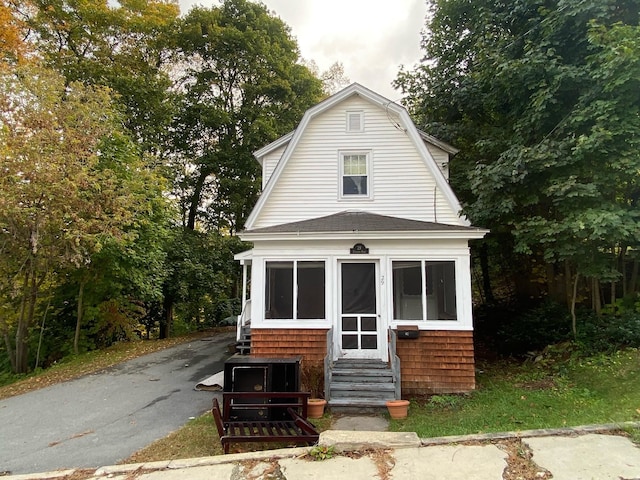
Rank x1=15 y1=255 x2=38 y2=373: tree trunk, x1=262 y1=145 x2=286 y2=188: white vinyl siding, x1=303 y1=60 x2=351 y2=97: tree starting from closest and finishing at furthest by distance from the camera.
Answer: x1=262 y1=145 x2=286 y2=188: white vinyl siding → x1=15 y1=255 x2=38 y2=373: tree trunk → x1=303 y1=60 x2=351 y2=97: tree

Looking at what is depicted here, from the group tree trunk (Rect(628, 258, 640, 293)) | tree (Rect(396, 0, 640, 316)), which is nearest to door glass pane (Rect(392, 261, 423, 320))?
tree (Rect(396, 0, 640, 316))

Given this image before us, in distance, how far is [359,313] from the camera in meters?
8.02

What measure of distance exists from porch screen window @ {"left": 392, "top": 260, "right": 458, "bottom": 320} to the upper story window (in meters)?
2.22

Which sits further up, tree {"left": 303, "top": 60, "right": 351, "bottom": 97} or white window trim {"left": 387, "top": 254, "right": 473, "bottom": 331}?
tree {"left": 303, "top": 60, "right": 351, "bottom": 97}

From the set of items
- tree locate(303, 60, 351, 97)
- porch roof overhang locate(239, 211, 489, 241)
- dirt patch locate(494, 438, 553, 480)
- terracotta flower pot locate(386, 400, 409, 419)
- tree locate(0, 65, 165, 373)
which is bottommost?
terracotta flower pot locate(386, 400, 409, 419)

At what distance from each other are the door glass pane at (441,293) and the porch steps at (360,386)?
156 centimetres

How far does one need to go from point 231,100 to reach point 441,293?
1864 centimetres

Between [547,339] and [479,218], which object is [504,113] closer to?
[479,218]

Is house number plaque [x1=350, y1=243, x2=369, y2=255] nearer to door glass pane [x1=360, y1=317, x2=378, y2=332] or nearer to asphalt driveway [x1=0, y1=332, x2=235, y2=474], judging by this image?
door glass pane [x1=360, y1=317, x2=378, y2=332]

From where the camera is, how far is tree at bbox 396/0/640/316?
25.2 feet

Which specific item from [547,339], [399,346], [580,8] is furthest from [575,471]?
[580,8]

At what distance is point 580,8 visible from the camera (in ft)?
27.1

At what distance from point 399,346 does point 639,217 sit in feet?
20.2

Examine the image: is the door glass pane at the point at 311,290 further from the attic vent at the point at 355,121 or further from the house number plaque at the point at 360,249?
the attic vent at the point at 355,121
